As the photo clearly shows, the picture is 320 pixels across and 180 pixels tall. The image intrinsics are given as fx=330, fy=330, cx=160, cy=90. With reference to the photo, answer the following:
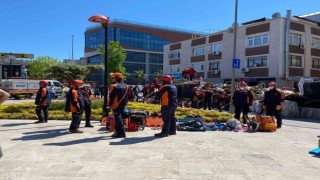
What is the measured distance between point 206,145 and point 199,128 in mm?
2514

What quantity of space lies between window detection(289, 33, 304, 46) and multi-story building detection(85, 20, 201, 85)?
4839cm

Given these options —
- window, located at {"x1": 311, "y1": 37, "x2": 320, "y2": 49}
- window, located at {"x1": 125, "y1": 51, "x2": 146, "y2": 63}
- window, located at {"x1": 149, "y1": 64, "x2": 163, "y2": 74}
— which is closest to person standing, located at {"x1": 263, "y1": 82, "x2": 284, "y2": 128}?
window, located at {"x1": 311, "y1": 37, "x2": 320, "y2": 49}

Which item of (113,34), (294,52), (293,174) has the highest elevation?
(113,34)

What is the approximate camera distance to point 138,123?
10570 mm

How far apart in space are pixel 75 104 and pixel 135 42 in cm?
7485

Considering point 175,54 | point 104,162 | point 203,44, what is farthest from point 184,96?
point 175,54

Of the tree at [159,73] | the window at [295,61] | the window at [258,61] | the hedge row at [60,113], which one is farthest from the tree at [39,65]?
the hedge row at [60,113]

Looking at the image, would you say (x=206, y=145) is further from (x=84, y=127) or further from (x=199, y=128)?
(x=84, y=127)

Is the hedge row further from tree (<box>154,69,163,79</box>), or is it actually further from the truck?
tree (<box>154,69,163,79</box>)

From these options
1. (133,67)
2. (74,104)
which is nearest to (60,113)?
(74,104)

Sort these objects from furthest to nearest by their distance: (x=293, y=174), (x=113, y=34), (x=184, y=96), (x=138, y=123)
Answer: (x=113, y=34)
(x=184, y=96)
(x=138, y=123)
(x=293, y=174)

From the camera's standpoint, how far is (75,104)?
31.1ft

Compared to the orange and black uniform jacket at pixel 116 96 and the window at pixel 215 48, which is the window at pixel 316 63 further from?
the orange and black uniform jacket at pixel 116 96

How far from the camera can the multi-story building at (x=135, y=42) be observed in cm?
8100
